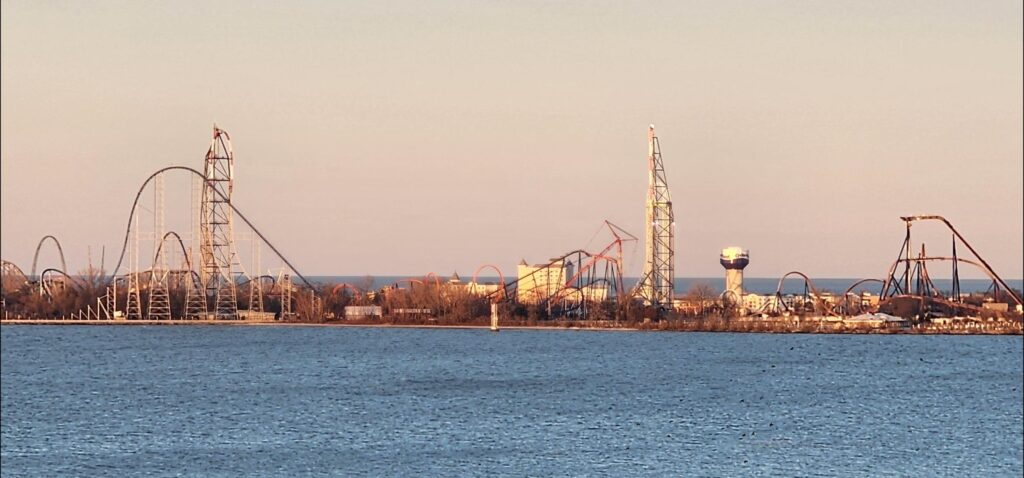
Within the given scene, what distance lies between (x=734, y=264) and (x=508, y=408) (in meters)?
73.1

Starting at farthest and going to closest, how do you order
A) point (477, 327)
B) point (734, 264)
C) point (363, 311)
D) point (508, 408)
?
point (734, 264), point (363, 311), point (477, 327), point (508, 408)

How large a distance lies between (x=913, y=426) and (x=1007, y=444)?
204 inches

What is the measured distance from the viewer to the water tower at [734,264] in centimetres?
12331

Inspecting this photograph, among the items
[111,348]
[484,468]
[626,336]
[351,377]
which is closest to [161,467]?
[484,468]

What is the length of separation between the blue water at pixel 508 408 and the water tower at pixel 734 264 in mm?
26202

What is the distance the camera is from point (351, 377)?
225ft

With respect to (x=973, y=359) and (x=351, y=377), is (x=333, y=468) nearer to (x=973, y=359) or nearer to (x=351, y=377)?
(x=351, y=377)

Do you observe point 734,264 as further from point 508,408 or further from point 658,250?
point 508,408

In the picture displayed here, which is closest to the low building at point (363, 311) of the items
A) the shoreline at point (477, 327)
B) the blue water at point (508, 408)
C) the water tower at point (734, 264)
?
the shoreline at point (477, 327)

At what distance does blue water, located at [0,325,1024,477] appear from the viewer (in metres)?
38.8

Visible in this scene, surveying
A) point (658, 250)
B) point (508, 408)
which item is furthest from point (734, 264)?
point (508, 408)

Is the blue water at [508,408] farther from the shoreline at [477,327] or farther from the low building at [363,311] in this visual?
the low building at [363,311]

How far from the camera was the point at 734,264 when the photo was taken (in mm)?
123375

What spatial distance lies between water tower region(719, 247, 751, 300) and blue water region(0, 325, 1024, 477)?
86.0 ft
